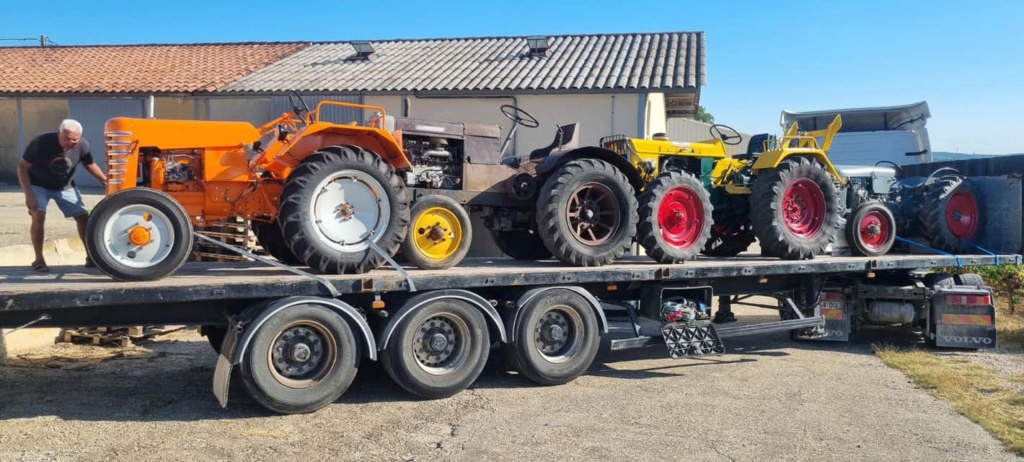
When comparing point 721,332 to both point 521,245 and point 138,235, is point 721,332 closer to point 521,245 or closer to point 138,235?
point 521,245

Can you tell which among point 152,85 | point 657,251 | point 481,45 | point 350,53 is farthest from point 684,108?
point 657,251

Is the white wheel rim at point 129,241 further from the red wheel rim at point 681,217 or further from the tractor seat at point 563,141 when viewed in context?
the red wheel rim at point 681,217

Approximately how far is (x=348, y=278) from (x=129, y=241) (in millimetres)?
1512

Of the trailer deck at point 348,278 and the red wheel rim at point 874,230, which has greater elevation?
the red wheel rim at point 874,230

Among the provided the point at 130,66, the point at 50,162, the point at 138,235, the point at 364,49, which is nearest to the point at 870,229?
the point at 138,235

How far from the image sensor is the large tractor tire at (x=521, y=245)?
873 centimetres

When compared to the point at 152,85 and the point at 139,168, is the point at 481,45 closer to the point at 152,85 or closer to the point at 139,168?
the point at 152,85

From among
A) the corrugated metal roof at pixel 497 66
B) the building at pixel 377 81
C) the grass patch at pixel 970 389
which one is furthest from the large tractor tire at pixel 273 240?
the corrugated metal roof at pixel 497 66

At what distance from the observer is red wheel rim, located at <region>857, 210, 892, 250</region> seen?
8.90 metres

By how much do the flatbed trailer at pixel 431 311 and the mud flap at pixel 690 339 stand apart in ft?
0.04

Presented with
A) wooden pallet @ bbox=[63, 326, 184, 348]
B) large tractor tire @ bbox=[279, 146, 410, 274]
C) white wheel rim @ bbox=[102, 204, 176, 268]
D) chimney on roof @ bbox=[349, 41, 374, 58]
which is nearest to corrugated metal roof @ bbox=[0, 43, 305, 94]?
chimney on roof @ bbox=[349, 41, 374, 58]

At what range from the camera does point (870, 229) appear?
8.96 m

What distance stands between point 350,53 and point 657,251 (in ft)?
48.0

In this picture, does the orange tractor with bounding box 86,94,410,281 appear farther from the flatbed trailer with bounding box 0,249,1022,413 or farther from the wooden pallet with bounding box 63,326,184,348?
the wooden pallet with bounding box 63,326,184,348
